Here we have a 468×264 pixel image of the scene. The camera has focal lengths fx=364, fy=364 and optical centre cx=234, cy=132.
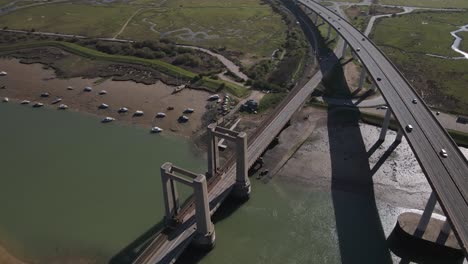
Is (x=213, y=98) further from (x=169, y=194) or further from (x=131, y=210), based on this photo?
(x=169, y=194)

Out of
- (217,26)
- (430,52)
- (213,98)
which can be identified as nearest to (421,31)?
(430,52)

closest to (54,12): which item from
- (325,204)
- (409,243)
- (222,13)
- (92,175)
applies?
(222,13)

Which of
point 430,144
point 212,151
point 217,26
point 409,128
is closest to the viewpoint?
point 430,144

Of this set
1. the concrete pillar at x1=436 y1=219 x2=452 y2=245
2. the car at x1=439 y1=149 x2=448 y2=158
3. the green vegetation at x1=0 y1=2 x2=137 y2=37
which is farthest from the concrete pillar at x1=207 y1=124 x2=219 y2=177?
the green vegetation at x1=0 y1=2 x2=137 y2=37

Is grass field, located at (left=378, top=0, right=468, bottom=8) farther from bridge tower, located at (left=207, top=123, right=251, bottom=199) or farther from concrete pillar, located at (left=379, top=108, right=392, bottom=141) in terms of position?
bridge tower, located at (left=207, top=123, right=251, bottom=199)

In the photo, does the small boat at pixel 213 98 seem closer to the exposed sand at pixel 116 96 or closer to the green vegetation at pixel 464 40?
the exposed sand at pixel 116 96

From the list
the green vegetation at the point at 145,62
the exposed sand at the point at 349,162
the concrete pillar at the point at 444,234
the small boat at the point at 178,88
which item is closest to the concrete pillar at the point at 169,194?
the exposed sand at the point at 349,162

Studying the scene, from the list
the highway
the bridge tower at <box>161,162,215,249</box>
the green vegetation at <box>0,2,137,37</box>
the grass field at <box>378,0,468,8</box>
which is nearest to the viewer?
A: the highway
